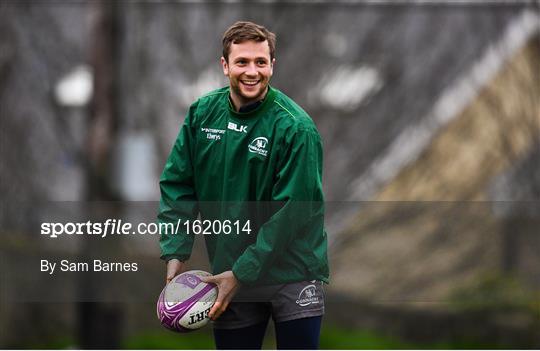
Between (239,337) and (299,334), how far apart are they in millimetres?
334

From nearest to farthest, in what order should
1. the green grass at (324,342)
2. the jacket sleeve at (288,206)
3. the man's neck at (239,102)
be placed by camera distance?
the jacket sleeve at (288,206)
the man's neck at (239,102)
the green grass at (324,342)

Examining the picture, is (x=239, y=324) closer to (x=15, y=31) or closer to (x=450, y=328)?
(x=450, y=328)

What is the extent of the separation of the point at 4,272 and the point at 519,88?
Result: 18.9 feet

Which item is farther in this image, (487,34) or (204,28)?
(487,34)

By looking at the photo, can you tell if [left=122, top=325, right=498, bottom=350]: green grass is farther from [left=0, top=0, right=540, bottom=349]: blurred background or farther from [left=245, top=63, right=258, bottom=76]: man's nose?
[left=245, top=63, right=258, bottom=76]: man's nose

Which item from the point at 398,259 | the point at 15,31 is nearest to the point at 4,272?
the point at 15,31

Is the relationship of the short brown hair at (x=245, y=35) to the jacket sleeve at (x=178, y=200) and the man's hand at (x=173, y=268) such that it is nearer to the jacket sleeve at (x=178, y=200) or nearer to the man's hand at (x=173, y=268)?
the jacket sleeve at (x=178, y=200)

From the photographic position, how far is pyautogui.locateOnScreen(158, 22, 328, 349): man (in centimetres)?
478

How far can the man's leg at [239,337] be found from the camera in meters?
5.11

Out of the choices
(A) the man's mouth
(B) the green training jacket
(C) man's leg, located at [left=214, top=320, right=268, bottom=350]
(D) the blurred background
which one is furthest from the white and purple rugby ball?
(D) the blurred background

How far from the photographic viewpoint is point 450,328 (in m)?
11.2

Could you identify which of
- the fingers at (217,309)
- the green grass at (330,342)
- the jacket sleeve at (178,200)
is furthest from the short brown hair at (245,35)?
the green grass at (330,342)

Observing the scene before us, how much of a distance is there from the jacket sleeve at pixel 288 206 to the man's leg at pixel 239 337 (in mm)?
384

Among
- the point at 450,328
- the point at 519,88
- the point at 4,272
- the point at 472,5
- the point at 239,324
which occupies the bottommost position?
the point at 450,328
